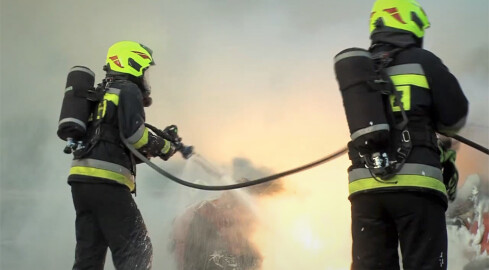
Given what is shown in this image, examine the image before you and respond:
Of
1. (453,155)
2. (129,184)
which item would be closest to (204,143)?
(129,184)

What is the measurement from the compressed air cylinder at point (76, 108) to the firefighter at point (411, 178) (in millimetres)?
1055

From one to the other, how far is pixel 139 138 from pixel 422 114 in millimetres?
1041

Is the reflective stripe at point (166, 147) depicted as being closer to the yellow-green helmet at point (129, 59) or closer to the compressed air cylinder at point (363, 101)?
the yellow-green helmet at point (129, 59)

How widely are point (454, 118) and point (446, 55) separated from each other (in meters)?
1.49

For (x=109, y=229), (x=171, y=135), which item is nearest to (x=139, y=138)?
(x=171, y=135)

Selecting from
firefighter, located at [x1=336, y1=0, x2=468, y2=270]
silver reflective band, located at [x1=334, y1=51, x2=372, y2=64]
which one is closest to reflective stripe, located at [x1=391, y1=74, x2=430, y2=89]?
firefighter, located at [x1=336, y1=0, x2=468, y2=270]

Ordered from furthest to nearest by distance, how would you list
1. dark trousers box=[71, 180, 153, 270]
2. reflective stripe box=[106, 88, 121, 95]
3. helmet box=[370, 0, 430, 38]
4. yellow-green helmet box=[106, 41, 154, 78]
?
yellow-green helmet box=[106, 41, 154, 78] → reflective stripe box=[106, 88, 121, 95] → dark trousers box=[71, 180, 153, 270] → helmet box=[370, 0, 430, 38]

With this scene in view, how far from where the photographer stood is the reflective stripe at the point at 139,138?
1.84 meters

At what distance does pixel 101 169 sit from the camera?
1827 millimetres

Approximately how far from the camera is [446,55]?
267 cm

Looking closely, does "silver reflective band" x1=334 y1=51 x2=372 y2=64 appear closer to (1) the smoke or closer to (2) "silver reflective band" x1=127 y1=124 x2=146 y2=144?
(2) "silver reflective band" x1=127 y1=124 x2=146 y2=144

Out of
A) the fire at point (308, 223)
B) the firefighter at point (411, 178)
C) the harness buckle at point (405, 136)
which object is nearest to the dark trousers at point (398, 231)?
the firefighter at point (411, 178)

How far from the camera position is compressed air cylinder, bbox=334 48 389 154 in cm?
126

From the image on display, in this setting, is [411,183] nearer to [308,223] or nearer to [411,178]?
[411,178]
